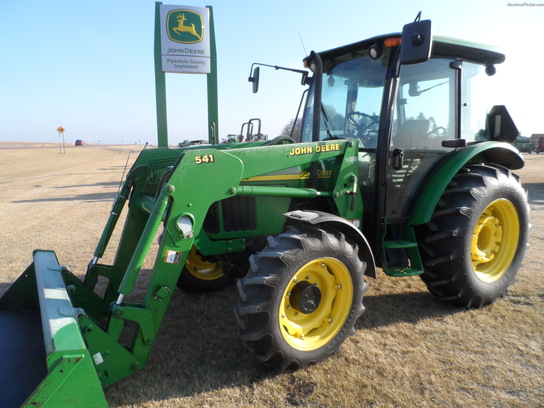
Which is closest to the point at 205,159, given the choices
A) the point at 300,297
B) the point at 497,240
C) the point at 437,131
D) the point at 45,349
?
the point at 300,297

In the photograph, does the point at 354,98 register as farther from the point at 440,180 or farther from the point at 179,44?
the point at 179,44

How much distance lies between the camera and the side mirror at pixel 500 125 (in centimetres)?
401

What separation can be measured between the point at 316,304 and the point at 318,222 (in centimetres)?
59

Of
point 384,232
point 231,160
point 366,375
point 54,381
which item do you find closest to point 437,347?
point 366,375

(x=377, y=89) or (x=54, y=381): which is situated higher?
(x=377, y=89)

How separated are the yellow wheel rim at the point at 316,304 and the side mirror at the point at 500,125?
247 centimetres

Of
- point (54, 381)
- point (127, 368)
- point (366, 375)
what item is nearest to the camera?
point (54, 381)

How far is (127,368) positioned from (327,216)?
1.59m

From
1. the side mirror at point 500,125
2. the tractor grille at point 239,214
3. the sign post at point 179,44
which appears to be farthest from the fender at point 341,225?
the sign post at point 179,44

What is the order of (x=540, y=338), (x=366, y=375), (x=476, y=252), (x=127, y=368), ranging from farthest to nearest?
(x=476, y=252)
(x=540, y=338)
(x=366, y=375)
(x=127, y=368)

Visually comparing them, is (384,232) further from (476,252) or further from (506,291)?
(506,291)

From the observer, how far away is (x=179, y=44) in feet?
34.4

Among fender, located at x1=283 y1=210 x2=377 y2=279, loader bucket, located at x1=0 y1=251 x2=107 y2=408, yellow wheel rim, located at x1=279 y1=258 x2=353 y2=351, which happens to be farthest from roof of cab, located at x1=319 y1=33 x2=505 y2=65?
loader bucket, located at x1=0 y1=251 x2=107 y2=408

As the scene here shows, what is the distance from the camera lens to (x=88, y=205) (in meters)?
10.0
